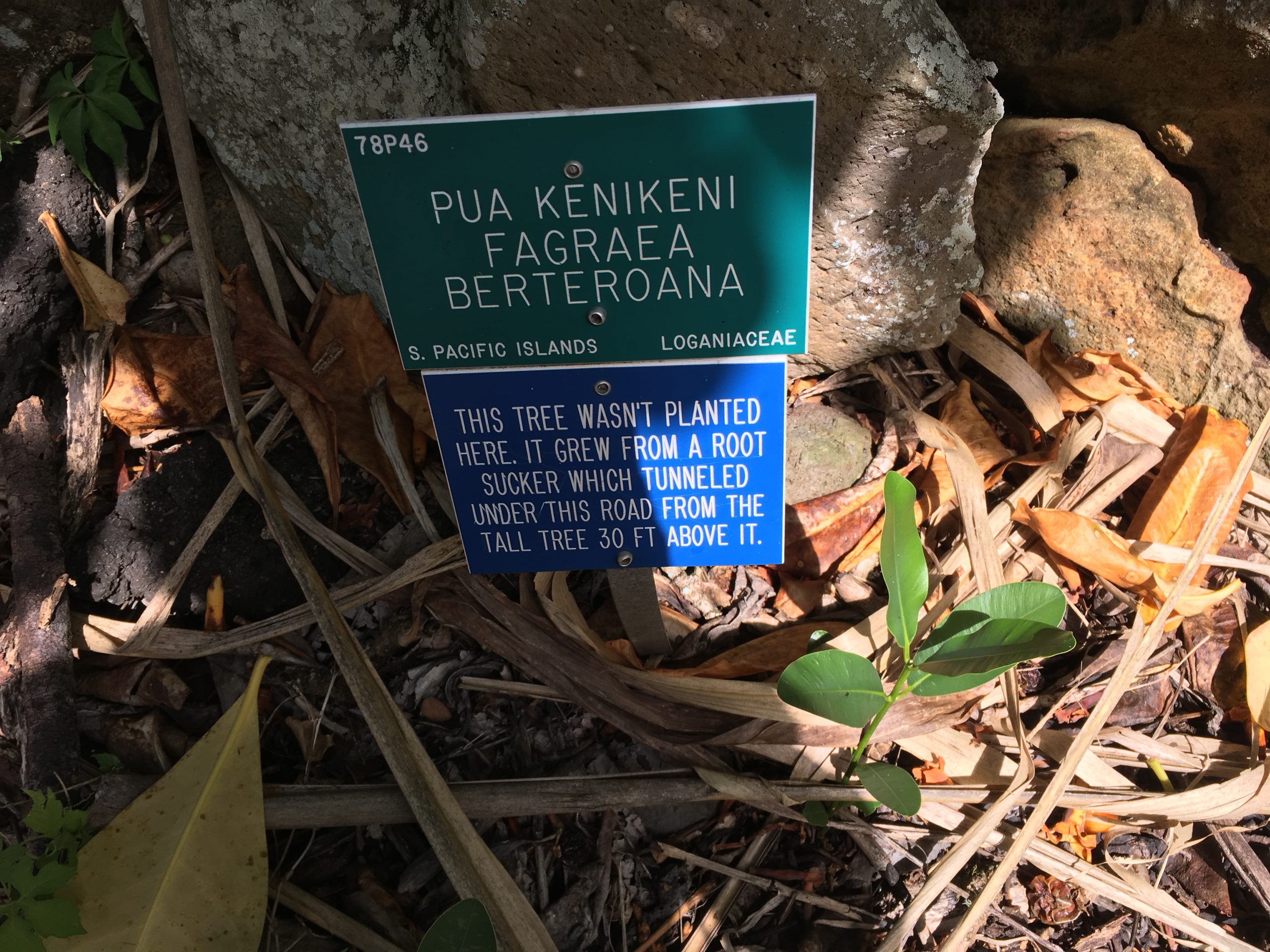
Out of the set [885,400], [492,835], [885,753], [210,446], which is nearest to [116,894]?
[492,835]

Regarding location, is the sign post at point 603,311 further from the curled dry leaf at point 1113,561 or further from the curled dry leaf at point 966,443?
the curled dry leaf at point 1113,561

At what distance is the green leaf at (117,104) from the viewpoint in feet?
5.93

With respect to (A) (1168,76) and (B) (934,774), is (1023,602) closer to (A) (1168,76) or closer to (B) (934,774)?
(B) (934,774)

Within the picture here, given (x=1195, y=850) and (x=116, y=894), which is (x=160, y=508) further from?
(x=1195, y=850)

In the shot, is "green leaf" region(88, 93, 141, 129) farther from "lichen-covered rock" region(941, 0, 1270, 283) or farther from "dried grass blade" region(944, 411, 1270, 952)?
"dried grass blade" region(944, 411, 1270, 952)

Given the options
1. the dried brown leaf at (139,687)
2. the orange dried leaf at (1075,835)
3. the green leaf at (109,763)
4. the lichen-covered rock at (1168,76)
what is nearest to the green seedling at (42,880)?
the green leaf at (109,763)

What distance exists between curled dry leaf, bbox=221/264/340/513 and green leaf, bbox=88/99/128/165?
0.34 meters

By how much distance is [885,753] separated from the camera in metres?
1.82

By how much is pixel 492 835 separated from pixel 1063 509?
150 centimetres

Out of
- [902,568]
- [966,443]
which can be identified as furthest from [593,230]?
[966,443]

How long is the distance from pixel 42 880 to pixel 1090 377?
7.98 feet

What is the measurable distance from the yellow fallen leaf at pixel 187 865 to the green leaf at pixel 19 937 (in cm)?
14

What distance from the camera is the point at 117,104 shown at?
1.81 metres

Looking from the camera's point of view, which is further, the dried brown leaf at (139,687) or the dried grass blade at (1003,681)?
the dried brown leaf at (139,687)
